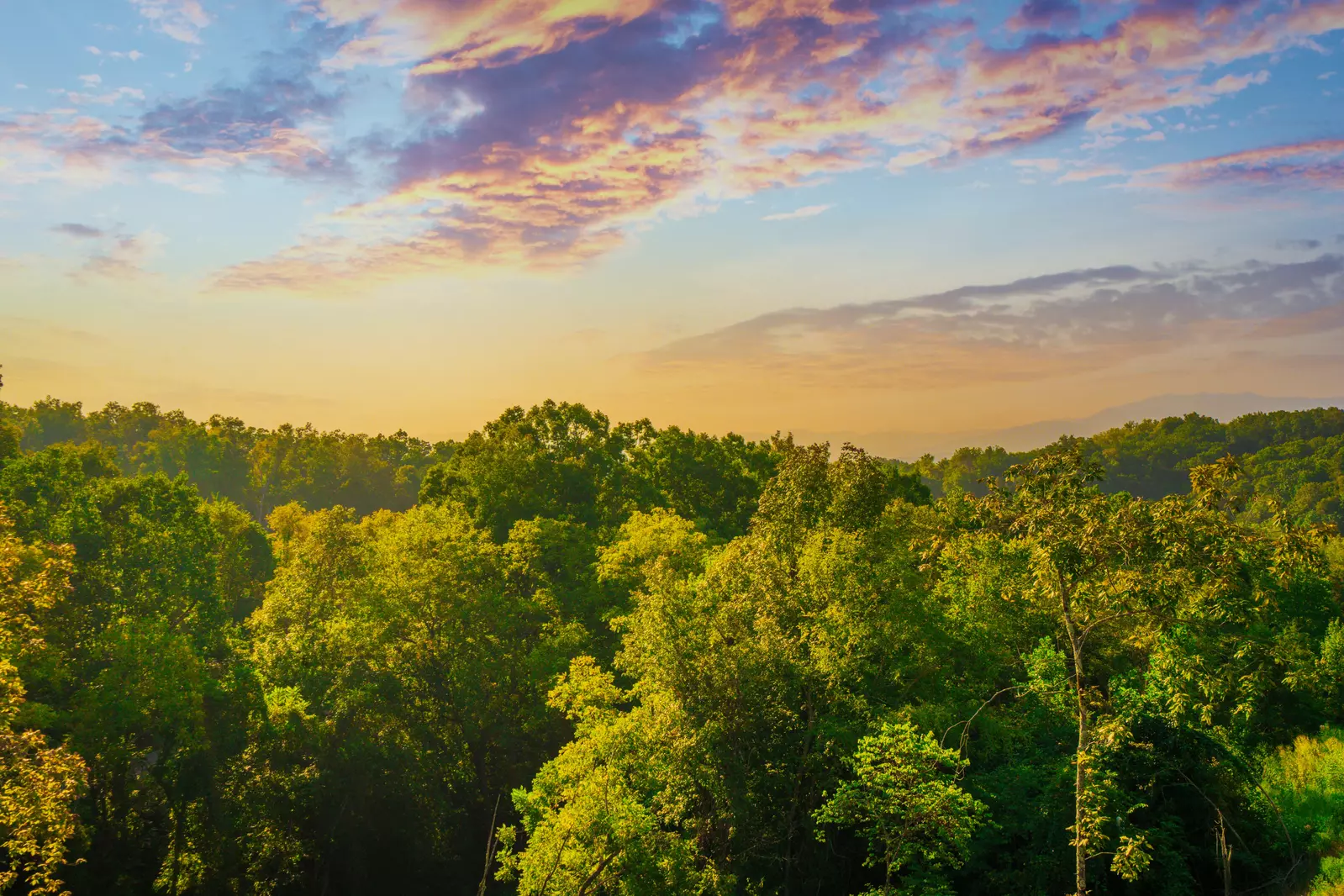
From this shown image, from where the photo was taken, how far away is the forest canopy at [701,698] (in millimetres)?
16969

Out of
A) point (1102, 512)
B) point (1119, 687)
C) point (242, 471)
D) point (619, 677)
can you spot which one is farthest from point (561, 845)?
point (242, 471)

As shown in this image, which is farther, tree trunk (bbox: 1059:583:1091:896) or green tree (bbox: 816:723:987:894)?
green tree (bbox: 816:723:987:894)

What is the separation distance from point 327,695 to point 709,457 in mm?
34404

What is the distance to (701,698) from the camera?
72.6 feet

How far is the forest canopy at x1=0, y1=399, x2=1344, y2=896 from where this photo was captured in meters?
17.0

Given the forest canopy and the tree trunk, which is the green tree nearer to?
the forest canopy

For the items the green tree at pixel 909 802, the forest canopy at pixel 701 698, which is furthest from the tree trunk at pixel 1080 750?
the green tree at pixel 909 802

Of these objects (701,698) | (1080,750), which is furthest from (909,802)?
(701,698)

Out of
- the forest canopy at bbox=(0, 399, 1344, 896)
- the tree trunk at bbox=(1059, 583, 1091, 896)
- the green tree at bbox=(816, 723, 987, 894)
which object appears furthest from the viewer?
the green tree at bbox=(816, 723, 987, 894)

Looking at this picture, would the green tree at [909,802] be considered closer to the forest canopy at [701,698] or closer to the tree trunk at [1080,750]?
the forest canopy at [701,698]

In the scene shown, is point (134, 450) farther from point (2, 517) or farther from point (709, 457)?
point (2, 517)

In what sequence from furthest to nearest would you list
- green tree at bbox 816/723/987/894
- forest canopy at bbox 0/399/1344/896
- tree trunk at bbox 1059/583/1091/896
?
green tree at bbox 816/723/987/894 < forest canopy at bbox 0/399/1344/896 < tree trunk at bbox 1059/583/1091/896

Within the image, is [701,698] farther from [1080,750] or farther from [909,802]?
[1080,750]

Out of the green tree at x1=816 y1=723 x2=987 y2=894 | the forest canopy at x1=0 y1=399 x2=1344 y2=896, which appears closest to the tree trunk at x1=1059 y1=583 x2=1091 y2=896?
the forest canopy at x1=0 y1=399 x2=1344 y2=896
